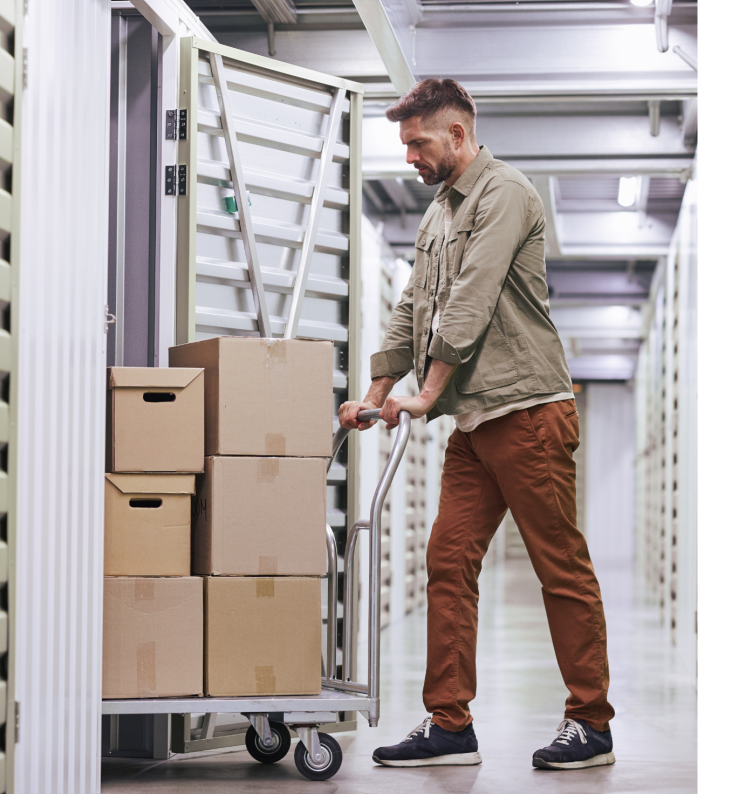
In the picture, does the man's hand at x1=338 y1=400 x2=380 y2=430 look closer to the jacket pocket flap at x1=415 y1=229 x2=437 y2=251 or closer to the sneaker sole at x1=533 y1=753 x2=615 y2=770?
the jacket pocket flap at x1=415 y1=229 x2=437 y2=251

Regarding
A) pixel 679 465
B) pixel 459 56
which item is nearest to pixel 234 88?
pixel 459 56

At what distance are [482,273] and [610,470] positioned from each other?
16436 millimetres

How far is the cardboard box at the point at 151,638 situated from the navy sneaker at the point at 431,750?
57cm

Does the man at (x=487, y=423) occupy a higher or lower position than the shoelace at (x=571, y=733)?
higher

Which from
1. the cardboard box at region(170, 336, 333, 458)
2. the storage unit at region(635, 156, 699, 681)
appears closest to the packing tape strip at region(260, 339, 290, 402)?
the cardboard box at region(170, 336, 333, 458)

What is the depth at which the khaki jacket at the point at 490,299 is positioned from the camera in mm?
2764

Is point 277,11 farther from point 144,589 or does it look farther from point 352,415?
point 144,589

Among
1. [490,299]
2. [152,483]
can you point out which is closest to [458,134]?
[490,299]

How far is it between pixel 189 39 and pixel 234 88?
22 cm

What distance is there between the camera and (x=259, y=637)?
2695 millimetres

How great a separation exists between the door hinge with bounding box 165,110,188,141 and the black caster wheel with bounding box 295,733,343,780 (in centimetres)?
179

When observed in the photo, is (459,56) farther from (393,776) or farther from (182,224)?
(393,776)

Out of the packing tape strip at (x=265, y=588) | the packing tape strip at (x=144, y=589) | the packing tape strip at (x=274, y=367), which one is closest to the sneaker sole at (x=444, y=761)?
the packing tape strip at (x=265, y=588)

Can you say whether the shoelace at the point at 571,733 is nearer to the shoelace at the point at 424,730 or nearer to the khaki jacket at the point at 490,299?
the shoelace at the point at 424,730
